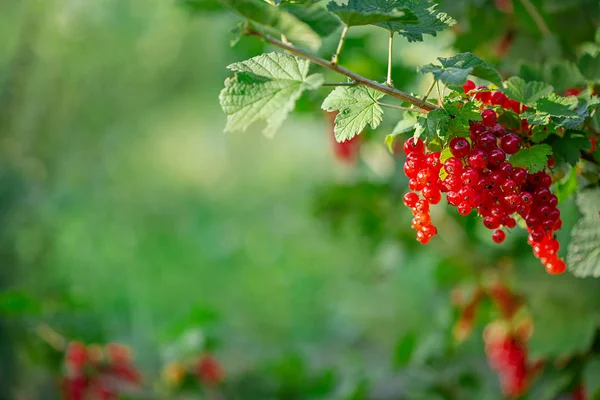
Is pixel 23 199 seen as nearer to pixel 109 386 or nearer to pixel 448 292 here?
pixel 109 386

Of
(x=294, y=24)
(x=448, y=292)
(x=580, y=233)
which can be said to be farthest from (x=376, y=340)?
(x=294, y=24)

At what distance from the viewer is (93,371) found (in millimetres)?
1424

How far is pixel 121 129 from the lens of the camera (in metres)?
3.89

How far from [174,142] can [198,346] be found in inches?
124

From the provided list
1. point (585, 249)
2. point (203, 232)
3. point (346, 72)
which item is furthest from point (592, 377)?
point (203, 232)

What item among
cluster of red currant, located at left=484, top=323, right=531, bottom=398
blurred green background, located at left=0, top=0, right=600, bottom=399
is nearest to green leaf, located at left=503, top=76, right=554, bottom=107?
blurred green background, located at left=0, top=0, right=600, bottom=399

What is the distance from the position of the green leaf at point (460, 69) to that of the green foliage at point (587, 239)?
220 millimetres

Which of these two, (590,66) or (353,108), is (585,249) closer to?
(590,66)

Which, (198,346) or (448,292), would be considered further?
(448,292)

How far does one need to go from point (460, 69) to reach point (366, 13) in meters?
0.09

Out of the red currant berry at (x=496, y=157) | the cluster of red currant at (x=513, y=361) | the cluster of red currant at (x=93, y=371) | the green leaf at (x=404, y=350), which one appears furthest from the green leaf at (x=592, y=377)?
the cluster of red currant at (x=93, y=371)

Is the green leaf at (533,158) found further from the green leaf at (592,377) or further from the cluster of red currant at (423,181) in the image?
the green leaf at (592,377)

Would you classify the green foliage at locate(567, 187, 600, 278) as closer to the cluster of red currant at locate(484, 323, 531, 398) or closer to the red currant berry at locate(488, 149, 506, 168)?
the red currant berry at locate(488, 149, 506, 168)

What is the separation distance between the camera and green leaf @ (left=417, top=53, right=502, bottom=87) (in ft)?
1.64
